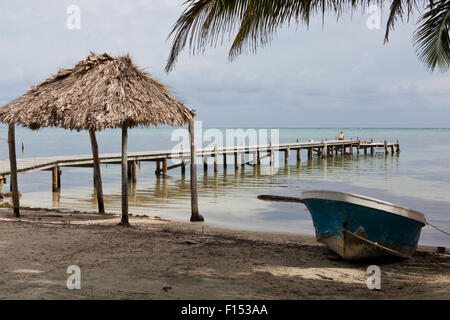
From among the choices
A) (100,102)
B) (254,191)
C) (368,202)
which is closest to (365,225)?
(368,202)

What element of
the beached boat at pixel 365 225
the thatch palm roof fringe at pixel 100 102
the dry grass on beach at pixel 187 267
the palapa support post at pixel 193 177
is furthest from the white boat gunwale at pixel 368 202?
the palapa support post at pixel 193 177

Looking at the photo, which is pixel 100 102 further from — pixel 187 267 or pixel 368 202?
pixel 368 202

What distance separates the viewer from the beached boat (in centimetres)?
652

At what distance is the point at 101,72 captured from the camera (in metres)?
9.59

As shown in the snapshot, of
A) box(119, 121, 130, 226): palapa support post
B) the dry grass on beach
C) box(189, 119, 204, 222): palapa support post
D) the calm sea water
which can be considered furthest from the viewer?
the calm sea water

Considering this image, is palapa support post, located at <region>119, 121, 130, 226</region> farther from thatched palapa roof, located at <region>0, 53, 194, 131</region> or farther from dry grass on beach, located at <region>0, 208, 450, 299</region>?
dry grass on beach, located at <region>0, 208, 450, 299</region>

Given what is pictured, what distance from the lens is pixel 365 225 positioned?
6.66 meters

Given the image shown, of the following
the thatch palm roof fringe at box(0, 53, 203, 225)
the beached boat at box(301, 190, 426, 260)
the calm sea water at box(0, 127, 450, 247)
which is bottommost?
the calm sea water at box(0, 127, 450, 247)

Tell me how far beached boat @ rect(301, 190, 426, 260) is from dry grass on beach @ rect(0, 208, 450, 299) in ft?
0.85

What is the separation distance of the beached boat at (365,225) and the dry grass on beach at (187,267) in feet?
0.85

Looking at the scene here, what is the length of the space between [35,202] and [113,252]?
10.4 m

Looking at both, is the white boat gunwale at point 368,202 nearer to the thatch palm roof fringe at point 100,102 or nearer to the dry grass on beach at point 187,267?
the dry grass on beach at point 187,267

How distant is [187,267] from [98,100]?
4243 mm

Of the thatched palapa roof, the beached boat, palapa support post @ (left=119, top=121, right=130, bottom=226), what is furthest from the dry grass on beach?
the thatched palapa roof
